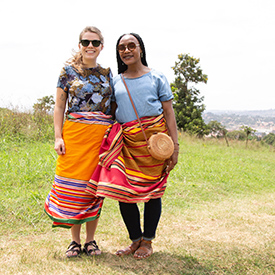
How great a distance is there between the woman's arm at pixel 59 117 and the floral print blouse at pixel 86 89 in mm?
48

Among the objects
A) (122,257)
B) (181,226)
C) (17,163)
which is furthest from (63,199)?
(17,163)

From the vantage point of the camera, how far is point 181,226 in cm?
395

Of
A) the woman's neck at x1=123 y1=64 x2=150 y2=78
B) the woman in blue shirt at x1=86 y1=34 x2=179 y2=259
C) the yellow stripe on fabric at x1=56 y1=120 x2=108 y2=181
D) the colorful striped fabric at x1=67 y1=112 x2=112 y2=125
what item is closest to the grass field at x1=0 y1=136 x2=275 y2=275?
the woman in blue shirt at x1=86 y1=34 x2=179 y2=259

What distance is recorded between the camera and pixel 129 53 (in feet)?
8.76

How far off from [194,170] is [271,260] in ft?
13.5

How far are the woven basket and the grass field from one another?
93cm

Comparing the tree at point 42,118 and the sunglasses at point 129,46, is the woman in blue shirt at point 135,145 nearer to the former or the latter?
the sunglasses at point 129,46

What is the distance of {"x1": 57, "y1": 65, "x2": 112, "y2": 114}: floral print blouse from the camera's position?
8.74ft

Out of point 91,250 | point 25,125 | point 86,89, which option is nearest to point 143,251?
point 91,250

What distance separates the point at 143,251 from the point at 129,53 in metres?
1.71

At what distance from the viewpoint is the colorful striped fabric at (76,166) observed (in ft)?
8.65

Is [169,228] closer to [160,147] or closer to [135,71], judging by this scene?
[160,147]

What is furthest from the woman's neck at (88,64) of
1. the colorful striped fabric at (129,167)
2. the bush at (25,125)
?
the bush at (25,125)

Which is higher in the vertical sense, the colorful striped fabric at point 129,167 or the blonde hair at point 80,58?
the blonde hair at point 80,58
